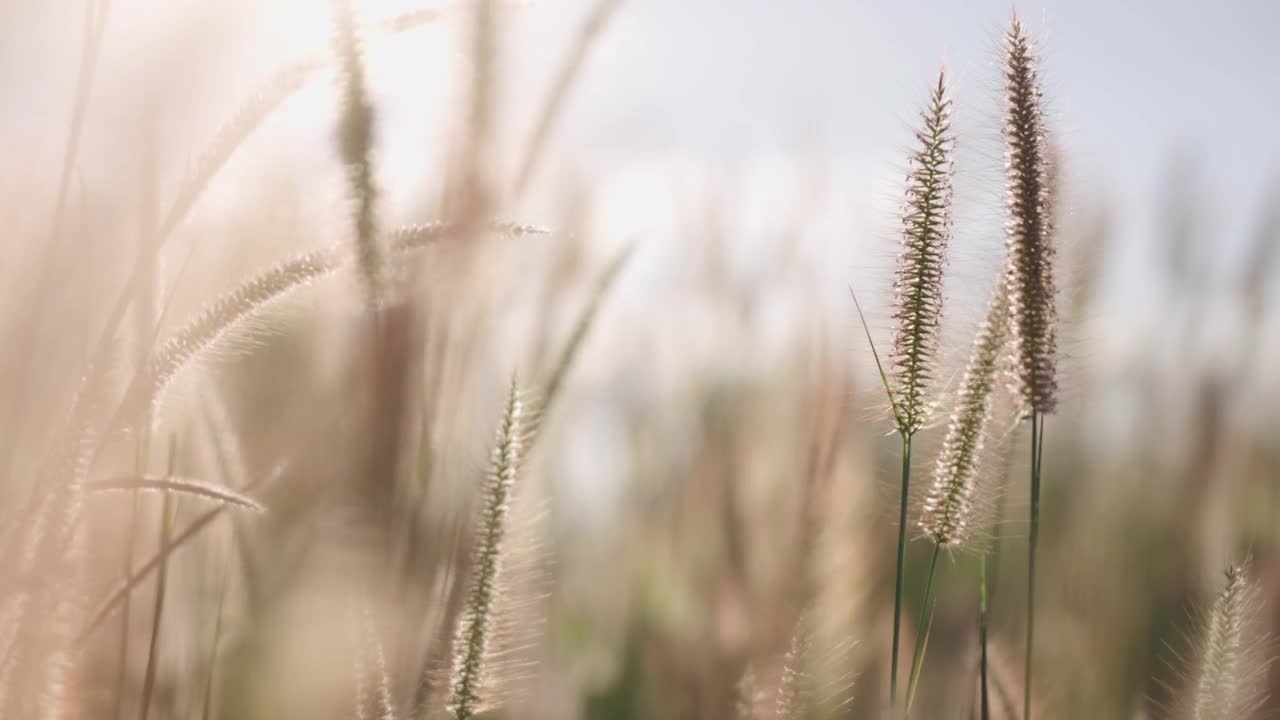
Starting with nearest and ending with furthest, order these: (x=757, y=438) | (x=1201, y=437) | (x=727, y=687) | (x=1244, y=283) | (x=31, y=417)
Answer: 1. (x=31, y=417)
2. (x=727, y=687)
3. (x=757, y=438)
4. (x=1201, y=437)
5. (x=1244, y=283)

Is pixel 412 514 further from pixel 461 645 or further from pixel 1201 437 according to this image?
pixel 1201 437

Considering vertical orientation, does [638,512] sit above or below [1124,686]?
above

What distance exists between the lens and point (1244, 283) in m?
1.49

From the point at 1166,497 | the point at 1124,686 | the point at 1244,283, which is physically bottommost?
the point at 1124,686

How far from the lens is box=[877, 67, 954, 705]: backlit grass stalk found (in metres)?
0.78

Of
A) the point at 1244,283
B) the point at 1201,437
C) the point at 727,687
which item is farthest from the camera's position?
the point at 1244,283

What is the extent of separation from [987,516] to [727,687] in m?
0.28

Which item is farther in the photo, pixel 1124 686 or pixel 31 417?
pixel 1124 686

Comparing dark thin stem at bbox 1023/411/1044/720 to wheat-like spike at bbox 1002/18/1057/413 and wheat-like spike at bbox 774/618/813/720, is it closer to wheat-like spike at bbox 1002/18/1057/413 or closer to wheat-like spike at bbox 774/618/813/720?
wheat-like spike at bbox 1002/18/1057/413

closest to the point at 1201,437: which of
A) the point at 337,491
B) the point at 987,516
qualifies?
the point at 987,516

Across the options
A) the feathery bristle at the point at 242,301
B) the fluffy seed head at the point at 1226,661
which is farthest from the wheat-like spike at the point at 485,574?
the fluffy seed head at the point at 1226,661

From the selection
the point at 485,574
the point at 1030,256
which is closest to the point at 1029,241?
the point at 1030,256

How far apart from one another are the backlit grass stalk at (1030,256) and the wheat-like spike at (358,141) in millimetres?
489

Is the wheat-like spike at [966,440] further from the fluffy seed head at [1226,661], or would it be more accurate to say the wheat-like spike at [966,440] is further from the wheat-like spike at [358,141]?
the wheat-like spike at [358,141]
